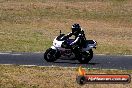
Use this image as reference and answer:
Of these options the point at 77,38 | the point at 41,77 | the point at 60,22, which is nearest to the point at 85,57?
the point at 77,38

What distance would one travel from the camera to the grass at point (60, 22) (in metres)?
31.3

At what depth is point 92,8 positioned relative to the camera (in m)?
51.7

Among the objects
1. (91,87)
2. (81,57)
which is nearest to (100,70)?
(81,57)

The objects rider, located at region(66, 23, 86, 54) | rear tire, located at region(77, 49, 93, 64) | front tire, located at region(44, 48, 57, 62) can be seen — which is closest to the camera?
rider, located at region(66, 23, 86, 54)

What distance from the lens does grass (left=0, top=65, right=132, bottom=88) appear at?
18.7 meters

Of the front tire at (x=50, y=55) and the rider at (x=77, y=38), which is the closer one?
the rider at (x=77, y=38)

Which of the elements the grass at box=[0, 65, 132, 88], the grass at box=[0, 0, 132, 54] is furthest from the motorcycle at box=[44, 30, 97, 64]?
the grass at box=[0, 0, 132, 54]

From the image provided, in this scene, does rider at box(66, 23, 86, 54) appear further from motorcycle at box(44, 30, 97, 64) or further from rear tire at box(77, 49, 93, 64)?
rear tire at box(77, 49, 93, 64)

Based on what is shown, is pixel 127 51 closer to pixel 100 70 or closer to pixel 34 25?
pixel 100 70

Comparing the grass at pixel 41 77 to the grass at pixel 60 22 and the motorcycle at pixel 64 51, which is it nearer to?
the motorcycle at pixel 64 51

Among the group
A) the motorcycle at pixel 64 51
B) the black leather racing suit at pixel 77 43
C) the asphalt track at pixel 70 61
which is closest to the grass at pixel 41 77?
the asphalt track at pixel 70 61

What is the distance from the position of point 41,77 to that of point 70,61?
5.10m

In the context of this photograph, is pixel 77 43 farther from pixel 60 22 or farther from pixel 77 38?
pixel 60 22

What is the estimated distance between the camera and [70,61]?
24812 millimetres
